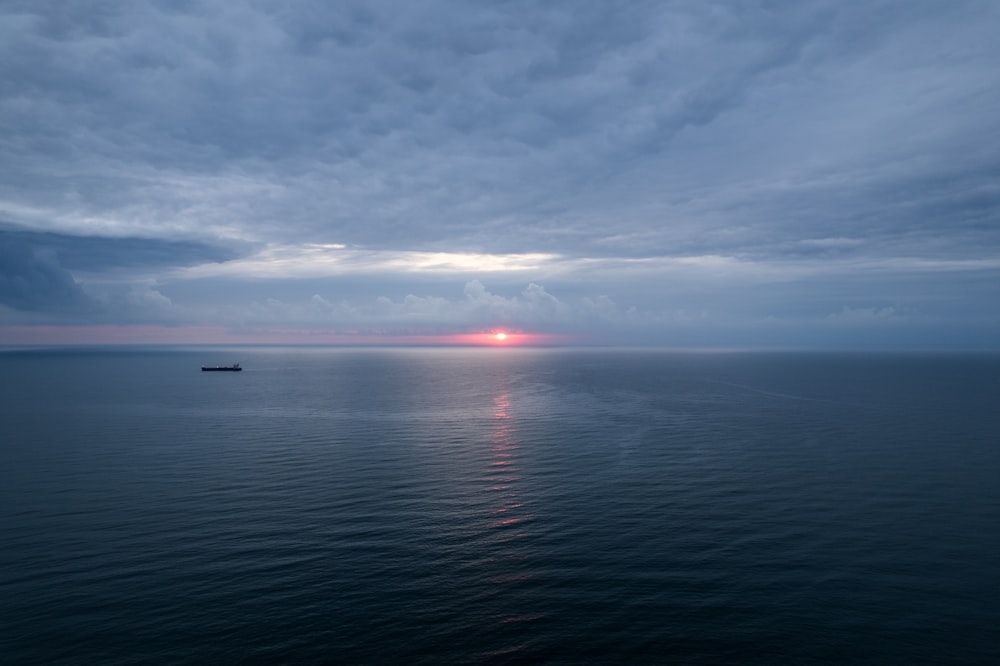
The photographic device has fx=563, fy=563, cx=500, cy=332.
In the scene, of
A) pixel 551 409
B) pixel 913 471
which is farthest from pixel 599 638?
pixel 551 409

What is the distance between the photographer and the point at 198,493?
71562mm

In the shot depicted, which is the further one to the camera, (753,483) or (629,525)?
(753,483)

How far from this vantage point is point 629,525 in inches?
2318

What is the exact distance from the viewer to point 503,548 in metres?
53.7

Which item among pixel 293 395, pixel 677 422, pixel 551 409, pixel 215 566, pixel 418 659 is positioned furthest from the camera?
pixel 293 395

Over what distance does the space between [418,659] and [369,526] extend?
935 inches

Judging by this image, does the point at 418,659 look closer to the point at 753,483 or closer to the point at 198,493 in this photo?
the point at 198,493

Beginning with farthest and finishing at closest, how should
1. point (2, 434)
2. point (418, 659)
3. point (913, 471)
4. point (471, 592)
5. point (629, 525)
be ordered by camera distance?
1. point (2, 434)
2. point (913, 471)
3. point (629, 525)
4. point (471, 592)
5. point (418, 659)

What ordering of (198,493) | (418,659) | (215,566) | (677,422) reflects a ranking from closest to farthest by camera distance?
(418,659) → (215,566) → (198,493) → (677,422)

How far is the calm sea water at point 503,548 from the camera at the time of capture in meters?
38.6

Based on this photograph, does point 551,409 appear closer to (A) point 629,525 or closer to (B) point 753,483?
(B) point 753,483

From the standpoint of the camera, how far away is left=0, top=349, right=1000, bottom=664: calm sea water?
38562 millimetres

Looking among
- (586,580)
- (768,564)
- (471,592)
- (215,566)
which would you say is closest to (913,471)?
(768,564)

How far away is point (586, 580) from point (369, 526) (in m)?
24.2
